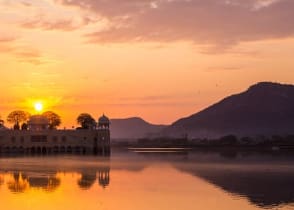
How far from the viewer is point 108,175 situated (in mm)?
55562

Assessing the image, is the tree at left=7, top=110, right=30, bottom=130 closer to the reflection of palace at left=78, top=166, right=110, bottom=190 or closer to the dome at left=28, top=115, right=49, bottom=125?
the dome at left=28, top=115, right=49, bottom=125

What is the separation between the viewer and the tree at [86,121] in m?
128

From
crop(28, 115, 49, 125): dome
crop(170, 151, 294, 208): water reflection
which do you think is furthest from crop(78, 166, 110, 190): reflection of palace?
crop(28, 115, 49, 125): dome

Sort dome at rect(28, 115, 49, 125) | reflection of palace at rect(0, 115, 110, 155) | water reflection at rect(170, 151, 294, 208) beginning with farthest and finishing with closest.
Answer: dome at rect(28, 115, 49, 125)
reflection of palace at rect(0, 115, 110, 155)
water reflection at rect(170, 151, 294, 208)

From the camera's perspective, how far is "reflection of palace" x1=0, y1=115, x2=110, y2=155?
12138cm

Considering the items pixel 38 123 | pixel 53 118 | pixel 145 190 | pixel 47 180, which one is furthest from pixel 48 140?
pixel 145 190

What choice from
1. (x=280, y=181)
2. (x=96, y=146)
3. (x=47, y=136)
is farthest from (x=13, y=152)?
(x=280, y=181)

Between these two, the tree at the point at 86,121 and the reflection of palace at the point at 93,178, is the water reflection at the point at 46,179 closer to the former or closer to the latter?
→ the reflection of palace at the point at 93,178

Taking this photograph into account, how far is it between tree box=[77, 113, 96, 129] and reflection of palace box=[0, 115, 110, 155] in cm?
404

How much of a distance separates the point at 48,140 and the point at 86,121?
11600 millimetres

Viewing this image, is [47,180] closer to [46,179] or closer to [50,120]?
[46,179]

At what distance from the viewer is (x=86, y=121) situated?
130 metres

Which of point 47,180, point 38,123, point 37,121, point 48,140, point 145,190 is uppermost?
point 37,121

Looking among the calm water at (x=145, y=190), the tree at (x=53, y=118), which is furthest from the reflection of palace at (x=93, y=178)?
the tree at (x=53, y=118)
